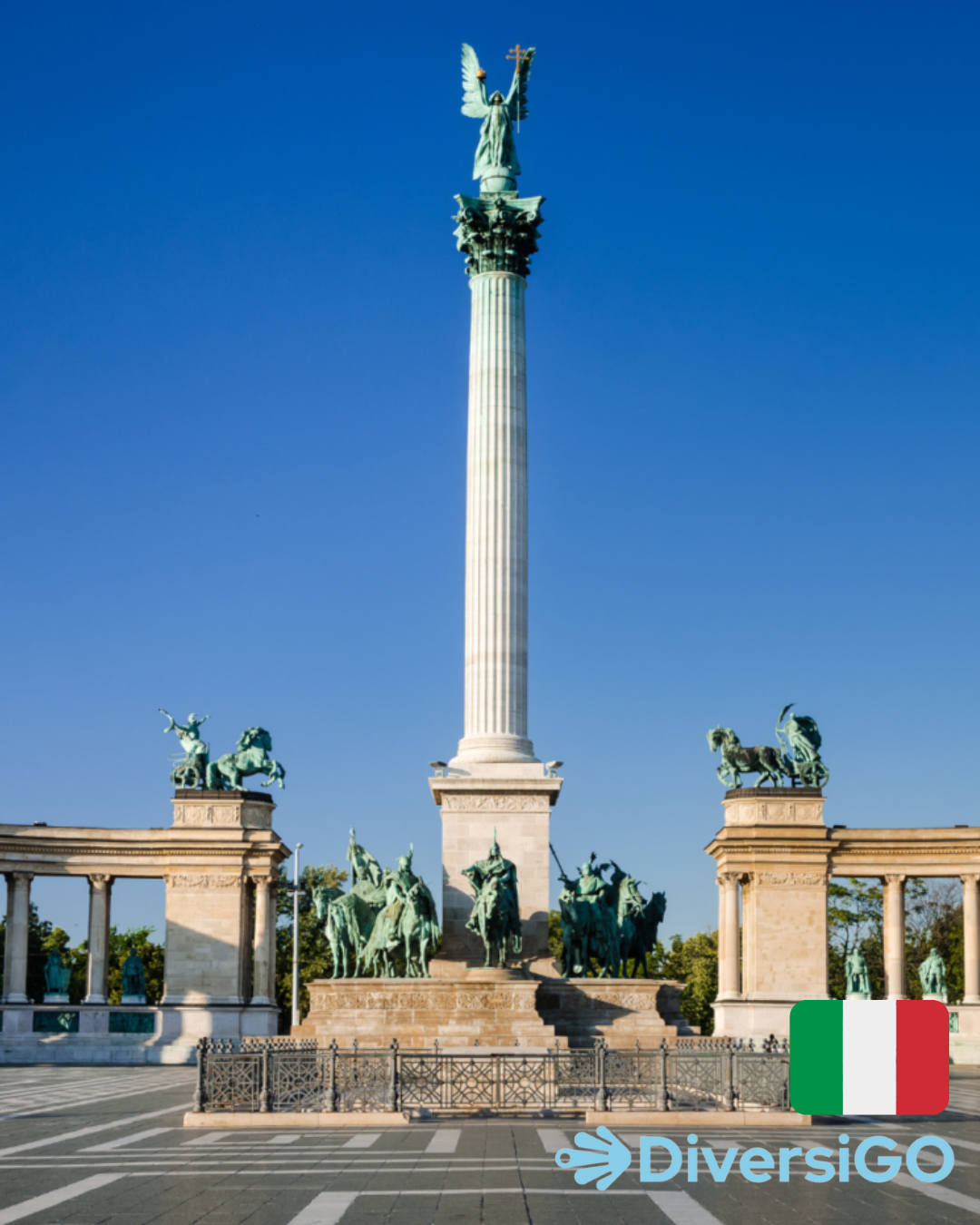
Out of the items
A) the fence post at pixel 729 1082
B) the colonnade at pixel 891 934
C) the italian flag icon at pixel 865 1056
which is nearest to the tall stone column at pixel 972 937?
the colonnade at pixel 891 934

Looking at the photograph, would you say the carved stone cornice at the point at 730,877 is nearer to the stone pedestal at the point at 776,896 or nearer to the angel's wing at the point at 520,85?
the stone pedestal at the point at 776,896

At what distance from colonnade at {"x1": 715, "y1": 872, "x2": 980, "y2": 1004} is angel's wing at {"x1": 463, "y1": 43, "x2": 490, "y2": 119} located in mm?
43282

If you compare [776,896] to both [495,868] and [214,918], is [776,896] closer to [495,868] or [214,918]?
[214,918]

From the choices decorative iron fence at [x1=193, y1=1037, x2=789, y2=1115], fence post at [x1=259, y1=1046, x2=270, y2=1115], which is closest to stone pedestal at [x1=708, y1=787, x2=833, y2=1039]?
decorative iron fence at [x1=193, y1=1037, x2=789, y2=1115]

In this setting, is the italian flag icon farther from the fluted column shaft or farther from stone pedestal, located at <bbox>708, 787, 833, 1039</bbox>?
stone pedestal, located at <bbox>708, 787, 833, 1039</bbox>

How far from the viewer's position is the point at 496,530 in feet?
182

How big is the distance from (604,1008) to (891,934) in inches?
1548

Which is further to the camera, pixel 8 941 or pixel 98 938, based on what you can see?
pixel 98 938

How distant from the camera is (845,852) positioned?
271 ft

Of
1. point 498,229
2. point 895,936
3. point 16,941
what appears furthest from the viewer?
point 895,936

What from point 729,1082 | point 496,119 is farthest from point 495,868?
point 496,119

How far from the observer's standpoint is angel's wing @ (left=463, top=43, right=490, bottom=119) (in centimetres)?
6084

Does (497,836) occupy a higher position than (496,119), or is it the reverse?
(496,119)

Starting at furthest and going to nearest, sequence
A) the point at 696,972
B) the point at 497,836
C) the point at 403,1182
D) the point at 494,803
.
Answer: the point at 696,972 → the point at 494,803 → the point at 497,836 → the point at 403,1182
